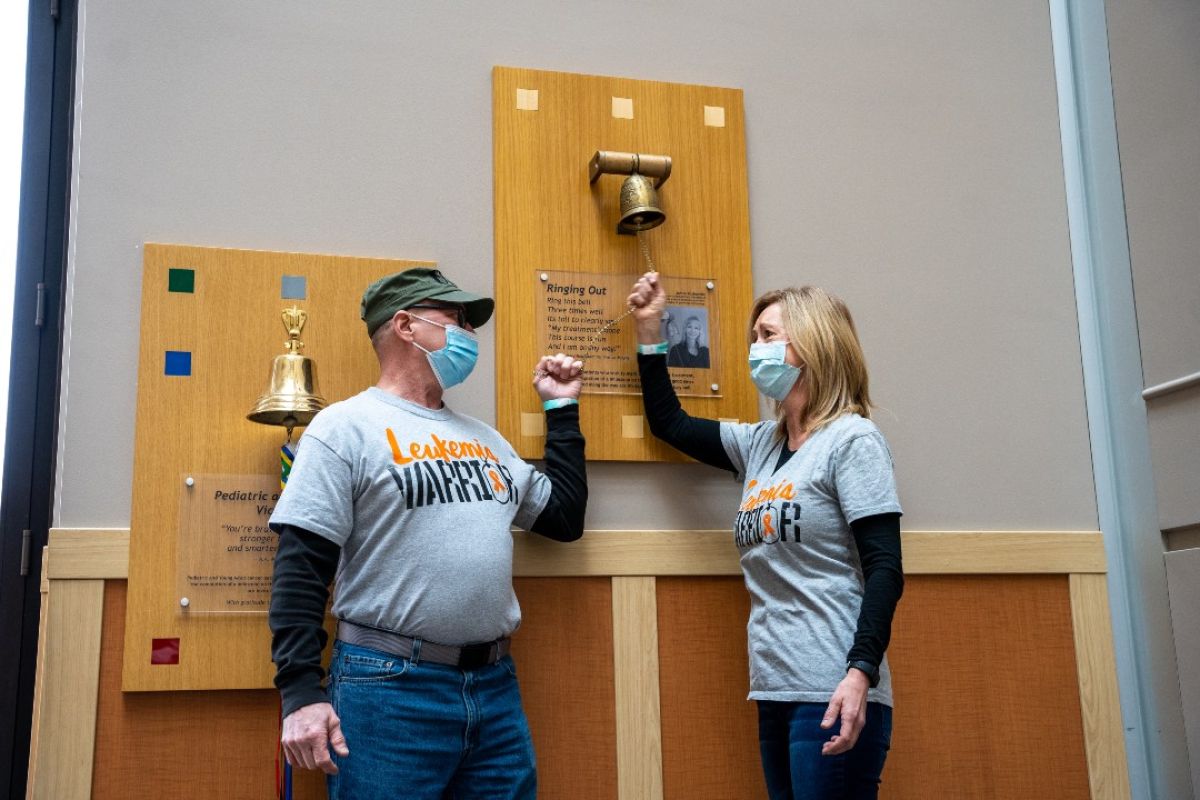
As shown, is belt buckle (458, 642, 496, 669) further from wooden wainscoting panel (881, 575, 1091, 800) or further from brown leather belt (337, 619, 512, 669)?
wooden wainscoting panel (881, 575, 1091, 800)

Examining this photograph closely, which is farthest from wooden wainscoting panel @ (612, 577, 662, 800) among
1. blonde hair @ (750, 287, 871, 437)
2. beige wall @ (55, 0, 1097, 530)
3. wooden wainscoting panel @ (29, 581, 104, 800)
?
wooden wainscoting panel @ (29, 581, 104, 800)

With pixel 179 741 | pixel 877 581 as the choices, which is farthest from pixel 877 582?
pixel 179 741

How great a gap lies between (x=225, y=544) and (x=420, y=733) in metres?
0.63

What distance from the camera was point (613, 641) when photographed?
2.64m

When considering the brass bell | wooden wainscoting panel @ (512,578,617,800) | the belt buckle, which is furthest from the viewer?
the brass bell

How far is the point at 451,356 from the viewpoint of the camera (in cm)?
237

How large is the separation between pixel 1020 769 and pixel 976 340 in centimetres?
110

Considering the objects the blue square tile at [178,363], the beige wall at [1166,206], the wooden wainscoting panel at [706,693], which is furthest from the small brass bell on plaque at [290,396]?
the beige wall at [1166,206]

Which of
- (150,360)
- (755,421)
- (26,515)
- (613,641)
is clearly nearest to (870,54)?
(755,421)

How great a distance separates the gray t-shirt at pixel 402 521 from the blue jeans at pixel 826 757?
597 mm

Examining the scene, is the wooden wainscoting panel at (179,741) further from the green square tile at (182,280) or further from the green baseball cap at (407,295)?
the green baseball cap at (407,295)

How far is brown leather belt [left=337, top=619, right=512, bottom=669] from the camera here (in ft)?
7.06

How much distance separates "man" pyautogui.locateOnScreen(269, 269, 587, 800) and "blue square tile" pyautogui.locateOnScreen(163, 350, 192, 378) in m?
0.43

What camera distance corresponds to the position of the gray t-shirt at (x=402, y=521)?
2.14 m
